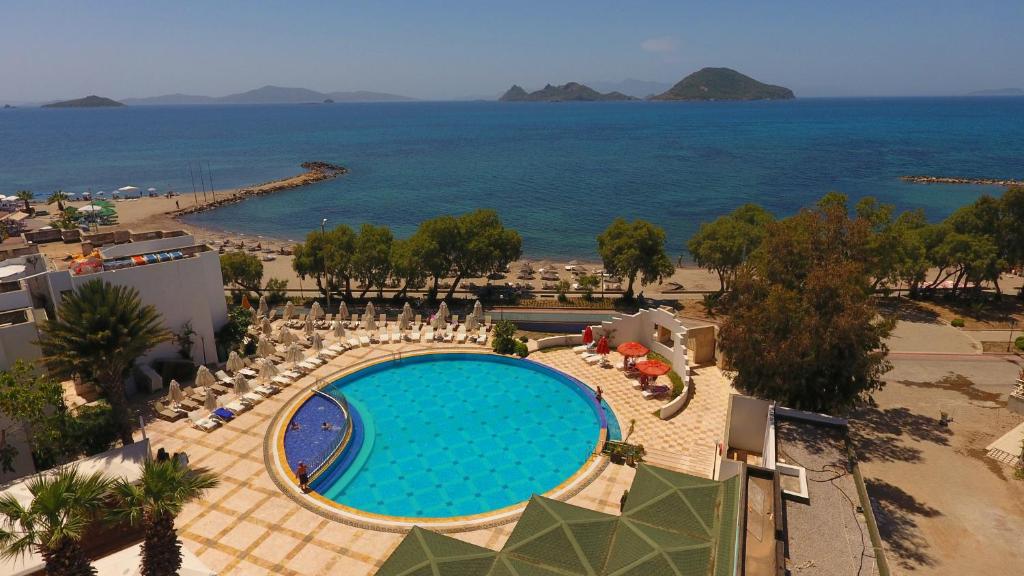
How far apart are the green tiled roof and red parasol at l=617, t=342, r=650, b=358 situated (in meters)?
14.4

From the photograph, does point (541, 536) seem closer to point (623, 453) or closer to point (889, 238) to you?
point (623, 453)

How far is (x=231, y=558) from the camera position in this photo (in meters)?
17.8

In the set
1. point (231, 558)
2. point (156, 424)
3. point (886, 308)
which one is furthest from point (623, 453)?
point (886, 308)

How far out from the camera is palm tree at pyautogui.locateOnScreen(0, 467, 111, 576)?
12352 mm

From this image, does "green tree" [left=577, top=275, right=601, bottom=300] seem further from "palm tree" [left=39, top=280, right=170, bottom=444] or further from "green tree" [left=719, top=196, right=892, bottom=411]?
"palm tree" [left=39, top=280, right=170, bottom=444]

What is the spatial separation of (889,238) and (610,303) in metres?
19.3

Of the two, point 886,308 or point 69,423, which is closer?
point 69,423

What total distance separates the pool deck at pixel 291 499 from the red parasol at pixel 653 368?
1.26 m

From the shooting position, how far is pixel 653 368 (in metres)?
29.5

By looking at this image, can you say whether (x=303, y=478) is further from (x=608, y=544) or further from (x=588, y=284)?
(x=588, y=284)

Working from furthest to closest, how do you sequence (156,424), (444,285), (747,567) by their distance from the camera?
(444,285) → (156,424) → (747,567)

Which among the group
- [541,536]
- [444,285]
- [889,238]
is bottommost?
[444,285]

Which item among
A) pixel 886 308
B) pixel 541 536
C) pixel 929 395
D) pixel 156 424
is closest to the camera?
pixel 541 536

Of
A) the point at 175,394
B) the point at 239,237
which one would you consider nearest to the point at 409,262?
the point at 175,394
